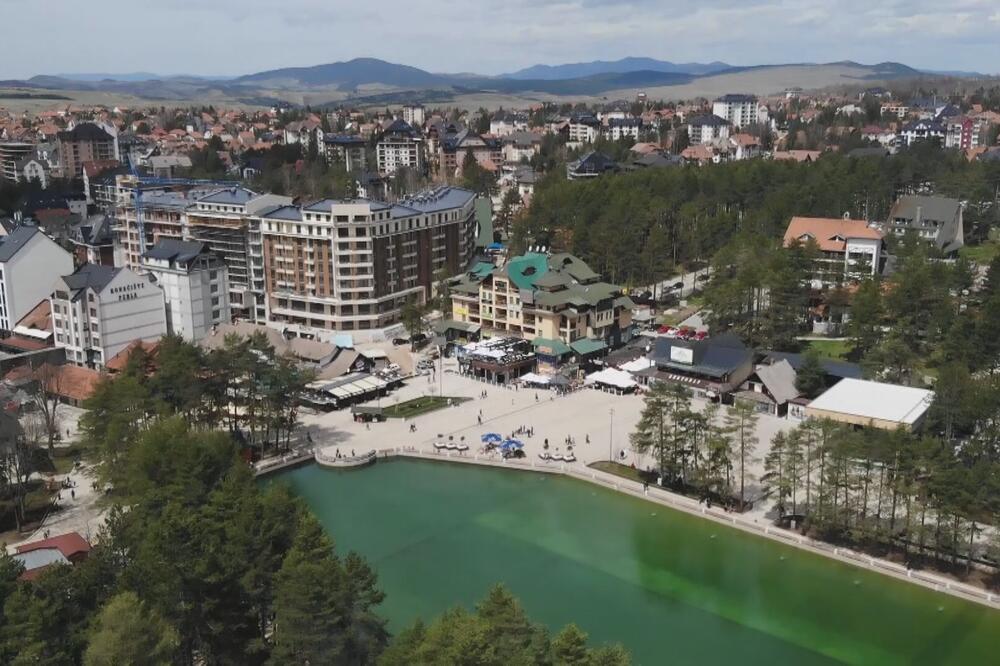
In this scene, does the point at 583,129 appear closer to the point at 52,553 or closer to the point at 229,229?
the point at 229,229

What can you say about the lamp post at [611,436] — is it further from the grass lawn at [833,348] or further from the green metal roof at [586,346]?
the grass lawn at [833,348]

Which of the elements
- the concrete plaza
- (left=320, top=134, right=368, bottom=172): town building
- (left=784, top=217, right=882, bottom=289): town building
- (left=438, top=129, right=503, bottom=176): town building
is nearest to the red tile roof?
the concrete plaza

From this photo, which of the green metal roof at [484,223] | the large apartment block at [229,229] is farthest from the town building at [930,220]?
the large apartment block at [229,229]

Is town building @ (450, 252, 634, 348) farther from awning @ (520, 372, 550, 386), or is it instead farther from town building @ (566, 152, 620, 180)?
town building @ (566, 152, 620, 180)

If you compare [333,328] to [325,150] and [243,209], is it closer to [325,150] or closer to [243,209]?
[243,209]

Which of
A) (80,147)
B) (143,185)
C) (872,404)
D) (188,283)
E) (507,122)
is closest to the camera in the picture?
(872,404)

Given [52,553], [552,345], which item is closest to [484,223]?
[552,345]

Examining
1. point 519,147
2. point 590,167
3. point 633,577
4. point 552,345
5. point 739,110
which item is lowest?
point 633,577

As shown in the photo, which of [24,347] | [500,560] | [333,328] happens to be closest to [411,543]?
[500,560]
